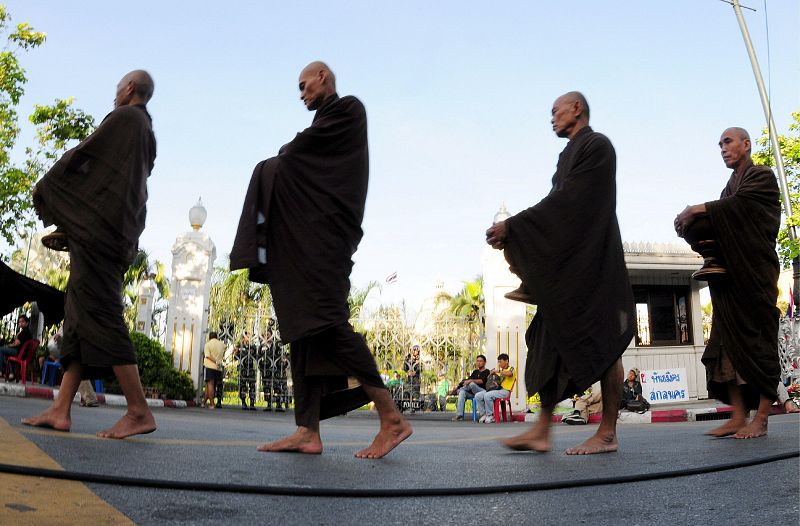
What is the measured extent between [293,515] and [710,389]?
4.08 metres

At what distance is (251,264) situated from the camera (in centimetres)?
328

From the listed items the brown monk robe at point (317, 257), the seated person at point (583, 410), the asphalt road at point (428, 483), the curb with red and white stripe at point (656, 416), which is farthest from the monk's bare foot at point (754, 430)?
the curb with red and white stripe at point (656, 416)

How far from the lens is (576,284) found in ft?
11.6

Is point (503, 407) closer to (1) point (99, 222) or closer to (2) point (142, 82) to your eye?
(2) point (142, 82)

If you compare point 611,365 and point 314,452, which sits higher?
point 611,365

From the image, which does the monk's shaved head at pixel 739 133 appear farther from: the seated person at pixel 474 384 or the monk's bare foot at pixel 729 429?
the seated person at pixel 474 384

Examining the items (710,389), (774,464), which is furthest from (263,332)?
(774,464)

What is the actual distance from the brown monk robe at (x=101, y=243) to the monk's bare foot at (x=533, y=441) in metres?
1.73

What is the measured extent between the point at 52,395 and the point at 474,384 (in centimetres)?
667

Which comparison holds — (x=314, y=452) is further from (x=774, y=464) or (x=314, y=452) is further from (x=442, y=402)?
(x=442, y=402)

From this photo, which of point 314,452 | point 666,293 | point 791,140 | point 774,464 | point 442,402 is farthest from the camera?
point 791,140

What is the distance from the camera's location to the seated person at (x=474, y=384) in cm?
1255

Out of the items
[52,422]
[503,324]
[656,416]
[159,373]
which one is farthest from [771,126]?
[52,422]

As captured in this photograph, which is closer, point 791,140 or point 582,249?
point 582,249
